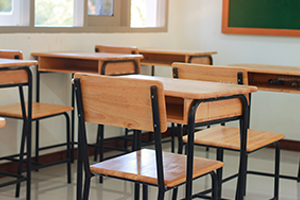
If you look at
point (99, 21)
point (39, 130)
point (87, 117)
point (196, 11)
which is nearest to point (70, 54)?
point (39, 130)

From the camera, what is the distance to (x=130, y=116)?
1912 mm

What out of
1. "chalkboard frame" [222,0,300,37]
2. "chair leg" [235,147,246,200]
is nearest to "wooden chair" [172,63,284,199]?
"chair leg" [235,147,246,200]

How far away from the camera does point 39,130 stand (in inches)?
155

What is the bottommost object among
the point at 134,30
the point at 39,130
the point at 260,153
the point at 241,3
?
the point at 260,153

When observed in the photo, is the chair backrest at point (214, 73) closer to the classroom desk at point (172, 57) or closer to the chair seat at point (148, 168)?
the chair seat at point (148, 168)

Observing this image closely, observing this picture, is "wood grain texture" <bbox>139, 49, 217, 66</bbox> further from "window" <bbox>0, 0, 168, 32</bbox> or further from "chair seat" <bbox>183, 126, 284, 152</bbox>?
"chair seat" <bbox>183, 126, 284, 152</bbox>

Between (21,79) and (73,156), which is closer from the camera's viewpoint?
(21,79)

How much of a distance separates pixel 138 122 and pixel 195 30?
3631 millimetres

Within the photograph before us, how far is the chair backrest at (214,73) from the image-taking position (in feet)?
9.09

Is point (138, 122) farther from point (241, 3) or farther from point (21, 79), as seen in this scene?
point (241, 3)

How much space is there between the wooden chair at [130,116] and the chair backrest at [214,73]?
76 cm

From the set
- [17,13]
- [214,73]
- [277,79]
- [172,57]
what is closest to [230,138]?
[214,73]

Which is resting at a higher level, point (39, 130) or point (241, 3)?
point (241, 3)

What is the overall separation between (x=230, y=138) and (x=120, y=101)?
1096 mm
